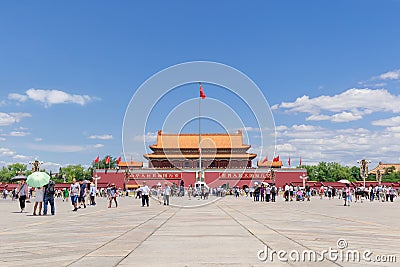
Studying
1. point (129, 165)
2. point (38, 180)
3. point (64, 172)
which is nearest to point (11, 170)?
point (64, 172)

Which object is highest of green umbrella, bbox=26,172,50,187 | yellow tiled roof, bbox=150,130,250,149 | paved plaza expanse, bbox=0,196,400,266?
yellow tiled roof, bbox=150,130,250,149

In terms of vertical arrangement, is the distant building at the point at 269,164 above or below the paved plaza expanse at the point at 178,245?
above

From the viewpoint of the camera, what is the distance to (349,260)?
6.73 m

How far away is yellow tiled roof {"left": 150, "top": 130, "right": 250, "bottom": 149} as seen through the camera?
71.6 meters

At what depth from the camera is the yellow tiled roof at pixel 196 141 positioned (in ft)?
235

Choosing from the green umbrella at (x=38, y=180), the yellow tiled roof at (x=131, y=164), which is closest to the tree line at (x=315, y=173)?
the yellow tiled roof at (x=131, y=164)

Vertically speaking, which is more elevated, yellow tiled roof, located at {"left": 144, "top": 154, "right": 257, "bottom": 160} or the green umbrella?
yellow tiled roof, located at {"left": 144, "top": 154, "right": 257, "bottom": 160}

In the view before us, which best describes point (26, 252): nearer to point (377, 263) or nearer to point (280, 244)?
point (280, 244)

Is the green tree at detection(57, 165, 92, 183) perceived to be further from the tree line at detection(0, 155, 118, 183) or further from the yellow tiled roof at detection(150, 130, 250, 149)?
the yellow tiled roof at detection(150, 130, 250, 149)

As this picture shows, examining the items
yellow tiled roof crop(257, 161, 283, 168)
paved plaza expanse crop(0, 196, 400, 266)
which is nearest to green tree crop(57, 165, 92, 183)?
yellow tiled roof crop(257, 161, 283, 168)

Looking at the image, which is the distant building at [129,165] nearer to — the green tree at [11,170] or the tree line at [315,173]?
the tree line at [315,173]

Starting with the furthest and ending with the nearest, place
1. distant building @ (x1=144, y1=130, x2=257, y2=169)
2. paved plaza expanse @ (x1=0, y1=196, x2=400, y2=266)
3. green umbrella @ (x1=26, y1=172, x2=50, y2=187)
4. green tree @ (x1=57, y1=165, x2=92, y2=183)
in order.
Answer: green tree @ (x1=57, y1=165, x2=92, y2=183), distant building @ (x1=144, y1=130, x2=257, y2=169), green umbrella @ (x1=26, y1=172, x2=50, y2=187), paved plaza expanse @ (x1=0, y1=196, x2=400, y2=266)

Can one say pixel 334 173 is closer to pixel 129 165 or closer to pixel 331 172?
pixel 331 172

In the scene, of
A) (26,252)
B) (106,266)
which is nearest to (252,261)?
(106,266)
